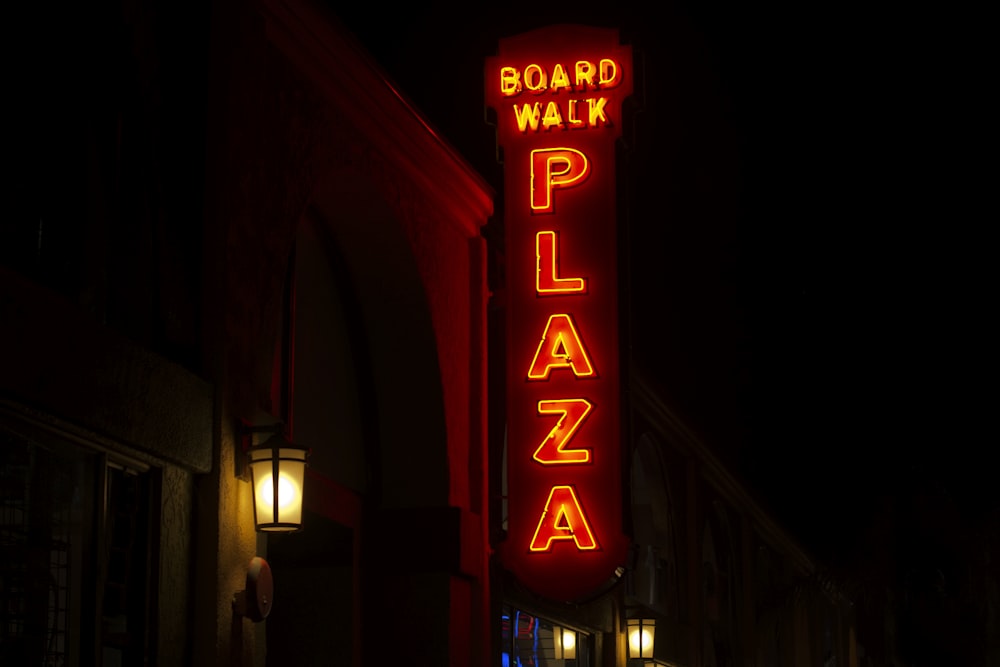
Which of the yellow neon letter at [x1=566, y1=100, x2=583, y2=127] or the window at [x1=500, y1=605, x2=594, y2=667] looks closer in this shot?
the yellow neon letter at [x1=566, y1=100, x2=583, y2=127]

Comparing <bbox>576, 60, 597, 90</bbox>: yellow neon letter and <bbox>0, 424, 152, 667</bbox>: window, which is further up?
<bbox>576, 60, 597, 90</bbox>: yellow neon letter

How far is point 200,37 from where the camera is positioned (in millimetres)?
9375

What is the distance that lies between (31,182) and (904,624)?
27.1m

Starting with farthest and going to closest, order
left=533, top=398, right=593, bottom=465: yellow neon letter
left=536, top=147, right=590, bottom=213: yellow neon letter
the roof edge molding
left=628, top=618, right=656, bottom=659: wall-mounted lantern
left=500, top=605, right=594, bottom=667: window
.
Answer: left=628, top=618, right=656, bottom=659: wall-mounted lantern, left=500, top=605, right=594, bottom=667: window, left=536, top=147, right=590, bottom=213: yellow neon letter, left=533, top=398, right=593, bottom=465: yellow neon letter, the roof edge molding

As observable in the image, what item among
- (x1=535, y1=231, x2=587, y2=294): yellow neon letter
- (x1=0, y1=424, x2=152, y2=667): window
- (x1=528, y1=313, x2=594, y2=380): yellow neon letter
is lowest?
(x1=0, y1=424, x2=152, y2=667): window

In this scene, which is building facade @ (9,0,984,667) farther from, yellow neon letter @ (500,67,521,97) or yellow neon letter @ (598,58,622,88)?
yellow neon letter @ (598,58,622,88)

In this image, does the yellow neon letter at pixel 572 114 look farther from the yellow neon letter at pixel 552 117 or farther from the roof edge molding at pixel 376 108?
the roof edge molding at pixel 376 108

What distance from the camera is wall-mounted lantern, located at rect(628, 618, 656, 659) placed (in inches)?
798

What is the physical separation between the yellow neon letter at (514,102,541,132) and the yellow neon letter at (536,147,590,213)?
28 cm

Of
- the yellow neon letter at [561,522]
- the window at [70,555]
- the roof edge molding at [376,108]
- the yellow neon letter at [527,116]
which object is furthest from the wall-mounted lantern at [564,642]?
the window at [70,555]

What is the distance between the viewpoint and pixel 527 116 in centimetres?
1468

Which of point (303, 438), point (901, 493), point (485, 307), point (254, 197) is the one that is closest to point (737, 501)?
point (901, 493)

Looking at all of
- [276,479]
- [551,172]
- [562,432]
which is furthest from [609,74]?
[276,479]

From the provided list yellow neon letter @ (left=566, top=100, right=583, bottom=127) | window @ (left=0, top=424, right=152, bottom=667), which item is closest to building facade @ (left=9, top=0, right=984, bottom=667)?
window @ (left=0, top=424, right=152, bottom=667)
